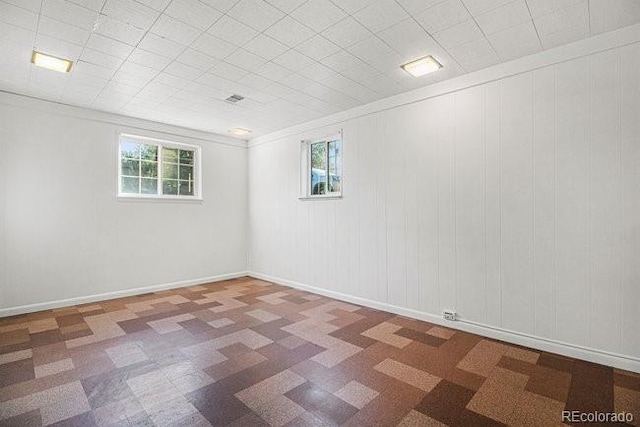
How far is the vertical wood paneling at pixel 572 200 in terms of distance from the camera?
2.81 meters

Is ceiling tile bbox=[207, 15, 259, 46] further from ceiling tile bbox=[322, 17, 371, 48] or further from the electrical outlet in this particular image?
the electrical outlet

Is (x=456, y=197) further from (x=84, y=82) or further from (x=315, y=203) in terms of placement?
(x=84, y=82)

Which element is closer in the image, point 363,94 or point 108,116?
point 363,94

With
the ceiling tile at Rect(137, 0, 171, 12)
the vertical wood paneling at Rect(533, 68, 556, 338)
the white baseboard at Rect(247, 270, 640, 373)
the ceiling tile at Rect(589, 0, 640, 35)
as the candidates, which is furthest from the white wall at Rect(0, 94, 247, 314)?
the ceiling tile at Rect(589, 0, 640, 35)

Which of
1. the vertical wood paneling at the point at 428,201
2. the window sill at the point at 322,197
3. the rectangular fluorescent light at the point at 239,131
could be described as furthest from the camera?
the rectangular fluorescent light at the point at 239,131

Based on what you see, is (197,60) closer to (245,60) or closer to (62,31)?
(245,60)

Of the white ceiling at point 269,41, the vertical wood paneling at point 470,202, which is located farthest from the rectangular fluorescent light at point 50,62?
the vertical wood paneling at point 470,202

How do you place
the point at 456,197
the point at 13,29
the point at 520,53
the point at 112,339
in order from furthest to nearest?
the point at 456,197
the point at 112,339
the point at 520,53
the point at 13,29

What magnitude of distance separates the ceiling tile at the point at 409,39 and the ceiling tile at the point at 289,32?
26.3 inches

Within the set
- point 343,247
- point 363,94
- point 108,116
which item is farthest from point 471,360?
point 108,116

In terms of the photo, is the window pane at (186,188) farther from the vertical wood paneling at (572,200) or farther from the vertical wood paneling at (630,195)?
the vertical wood paneling at (630,195)

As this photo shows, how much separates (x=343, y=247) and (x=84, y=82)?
398 centimetres

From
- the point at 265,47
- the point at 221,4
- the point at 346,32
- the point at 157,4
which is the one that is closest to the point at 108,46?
the point at 157,4

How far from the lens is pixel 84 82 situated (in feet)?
12.3
